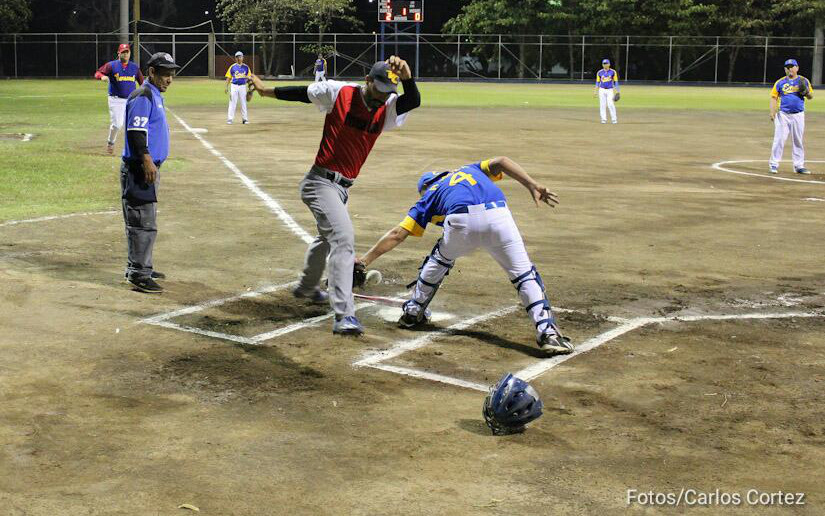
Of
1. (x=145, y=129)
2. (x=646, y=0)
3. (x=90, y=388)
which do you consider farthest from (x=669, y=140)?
(x=646, y=0)

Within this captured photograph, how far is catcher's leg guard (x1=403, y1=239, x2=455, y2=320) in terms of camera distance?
28.9ft

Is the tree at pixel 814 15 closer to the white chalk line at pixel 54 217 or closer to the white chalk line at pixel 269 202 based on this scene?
the white chalk line at pixel 269 202

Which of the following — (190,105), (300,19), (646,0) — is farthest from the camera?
(300,19)

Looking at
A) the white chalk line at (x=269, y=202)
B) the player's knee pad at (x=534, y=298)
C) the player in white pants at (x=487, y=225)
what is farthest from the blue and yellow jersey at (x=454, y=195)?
the white chalk line at (x=269, y=202)

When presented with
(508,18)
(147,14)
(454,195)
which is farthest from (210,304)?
(147,14)

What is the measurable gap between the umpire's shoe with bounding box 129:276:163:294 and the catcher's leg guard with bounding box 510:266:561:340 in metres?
3.66

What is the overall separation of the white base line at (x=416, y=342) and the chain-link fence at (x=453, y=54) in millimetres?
58764

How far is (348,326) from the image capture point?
8.59 metres

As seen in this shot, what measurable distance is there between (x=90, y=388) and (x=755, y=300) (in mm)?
6292

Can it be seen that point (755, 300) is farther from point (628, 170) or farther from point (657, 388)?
point (628, 170)

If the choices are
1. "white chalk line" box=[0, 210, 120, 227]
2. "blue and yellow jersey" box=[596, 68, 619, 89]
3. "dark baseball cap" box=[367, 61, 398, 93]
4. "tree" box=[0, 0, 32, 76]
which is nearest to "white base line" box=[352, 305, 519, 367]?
"dark baseball cap" box=[367, 61, 398, 93]

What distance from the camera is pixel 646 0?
225 feet

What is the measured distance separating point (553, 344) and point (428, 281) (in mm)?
1284

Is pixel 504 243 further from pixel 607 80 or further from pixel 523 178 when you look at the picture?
pixel 607 80
